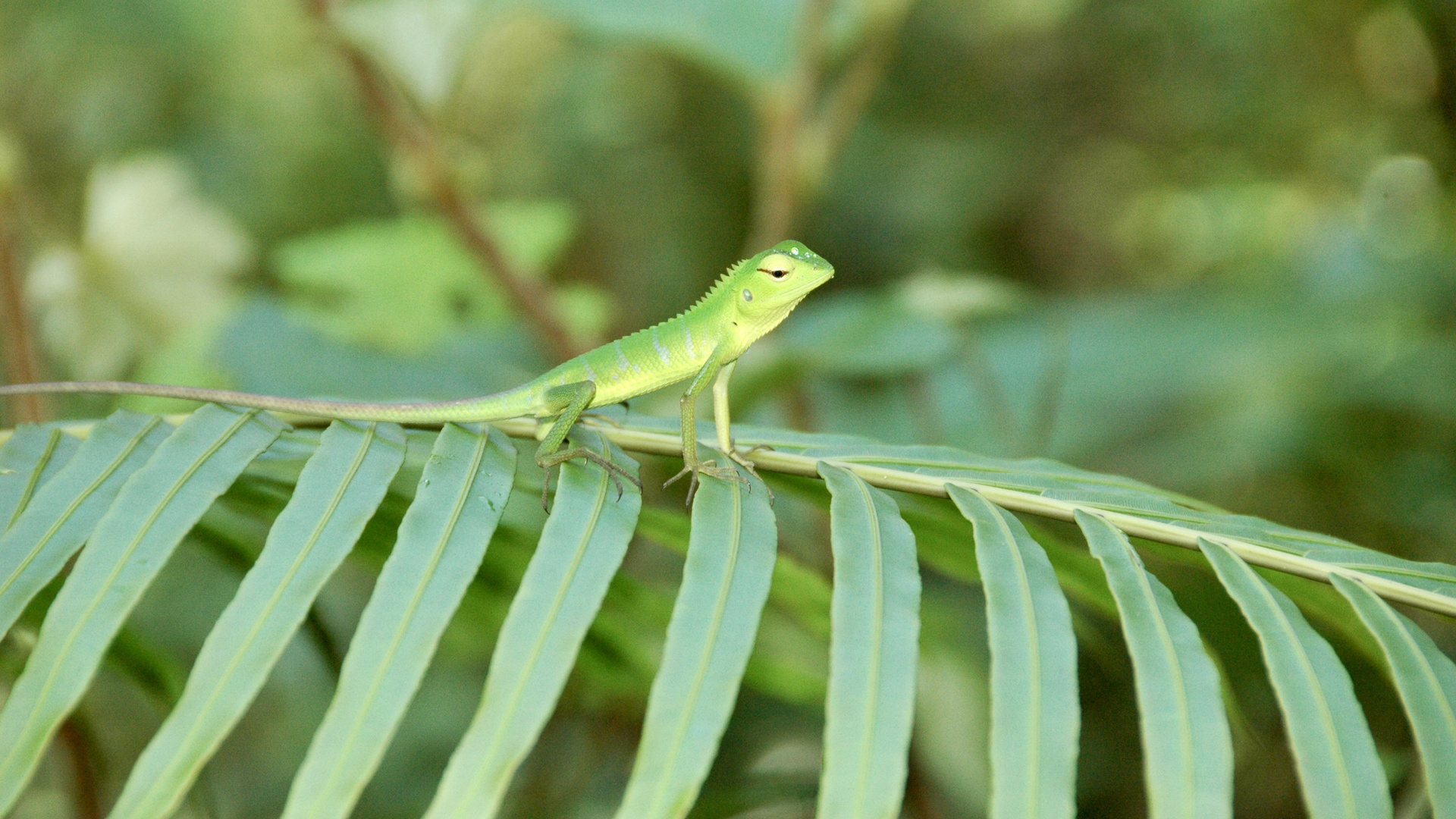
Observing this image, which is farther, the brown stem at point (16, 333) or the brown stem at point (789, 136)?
the brown stem at point (789, 136)

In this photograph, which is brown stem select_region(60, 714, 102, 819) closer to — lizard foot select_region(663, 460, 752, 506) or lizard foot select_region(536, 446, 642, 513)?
lizard foot select_region(536, 446, 642, 513)

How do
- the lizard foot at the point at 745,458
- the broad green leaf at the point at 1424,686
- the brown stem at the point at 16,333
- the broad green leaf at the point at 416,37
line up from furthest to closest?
the broad green leaf at the point at 416,37 < the brown stem at the point at 16,333 < the lizard foot at the point at 745,458 < the broad green leaf at the point at 1424,686

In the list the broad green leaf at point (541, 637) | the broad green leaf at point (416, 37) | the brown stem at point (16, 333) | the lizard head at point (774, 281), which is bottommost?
the broad green leaf at point (541, 637)

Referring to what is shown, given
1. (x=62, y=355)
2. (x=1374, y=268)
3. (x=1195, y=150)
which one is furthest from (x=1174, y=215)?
(x=62, y=355)

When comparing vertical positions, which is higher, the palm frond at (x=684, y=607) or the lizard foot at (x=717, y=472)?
the lizard foot at (x=717, y=472)

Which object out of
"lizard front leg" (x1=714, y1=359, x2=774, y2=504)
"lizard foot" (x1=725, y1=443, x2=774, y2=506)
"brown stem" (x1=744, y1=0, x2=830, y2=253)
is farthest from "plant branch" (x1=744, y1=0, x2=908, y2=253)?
"lizard foot" (x1=725, y1=443, x2=774, y2=506)

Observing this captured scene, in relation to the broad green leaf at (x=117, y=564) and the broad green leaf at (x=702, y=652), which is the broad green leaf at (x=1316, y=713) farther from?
the broad green leaf at (x=117, y=564)

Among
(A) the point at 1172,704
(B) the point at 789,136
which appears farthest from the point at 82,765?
(B) the point at 789,136

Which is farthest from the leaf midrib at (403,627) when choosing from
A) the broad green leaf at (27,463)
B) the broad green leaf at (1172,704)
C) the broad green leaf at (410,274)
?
the broad green leaf at (410,274)
